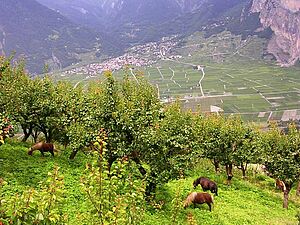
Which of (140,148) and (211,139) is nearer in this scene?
(140,148)

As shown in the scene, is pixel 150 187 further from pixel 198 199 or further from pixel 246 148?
pixel 246 148

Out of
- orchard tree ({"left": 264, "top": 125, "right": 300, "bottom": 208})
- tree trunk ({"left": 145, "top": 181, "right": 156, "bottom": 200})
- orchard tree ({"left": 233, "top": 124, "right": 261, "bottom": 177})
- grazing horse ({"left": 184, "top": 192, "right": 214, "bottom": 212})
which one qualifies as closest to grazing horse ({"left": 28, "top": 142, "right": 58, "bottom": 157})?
tree trunk ({"left": 145, "top": 181, "right": 156, "bottom": 200})

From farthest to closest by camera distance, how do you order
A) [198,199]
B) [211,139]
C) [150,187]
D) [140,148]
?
[211,139] → [198,199] → [150,187] → [140,148]

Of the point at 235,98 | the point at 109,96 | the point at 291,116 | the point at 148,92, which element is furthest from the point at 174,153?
the point at 235,98

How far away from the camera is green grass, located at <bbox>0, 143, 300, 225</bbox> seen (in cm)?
1734

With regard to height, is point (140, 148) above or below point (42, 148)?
above

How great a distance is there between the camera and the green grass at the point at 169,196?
17344 mm

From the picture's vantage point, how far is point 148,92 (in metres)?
22.3

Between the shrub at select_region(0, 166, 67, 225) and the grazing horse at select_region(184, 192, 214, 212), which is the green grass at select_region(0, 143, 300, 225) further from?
the shrub at select_region(0, 166, 67, 225)

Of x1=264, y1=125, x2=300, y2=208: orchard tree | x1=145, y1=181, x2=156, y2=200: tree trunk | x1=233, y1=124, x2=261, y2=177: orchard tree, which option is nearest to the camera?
x1=145, y1=181, x2=156, y2=200: tree trunk

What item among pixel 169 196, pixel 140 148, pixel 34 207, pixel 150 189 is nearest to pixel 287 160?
pixel 169 196

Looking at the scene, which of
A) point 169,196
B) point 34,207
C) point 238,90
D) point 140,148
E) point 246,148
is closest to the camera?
point 34,207

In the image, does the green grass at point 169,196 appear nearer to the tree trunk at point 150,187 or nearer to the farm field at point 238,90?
the tree trunk at point 150,187

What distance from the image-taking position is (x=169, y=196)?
20328mm
